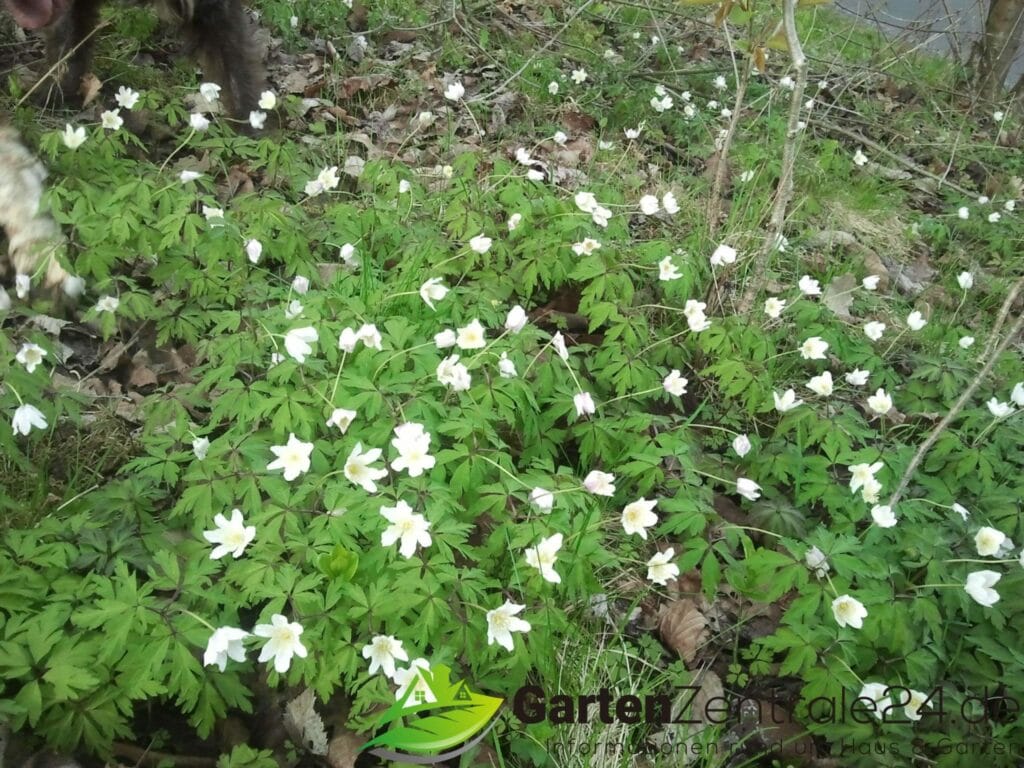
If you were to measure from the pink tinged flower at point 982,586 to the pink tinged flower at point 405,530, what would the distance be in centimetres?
143

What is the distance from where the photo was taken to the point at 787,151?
2.59m

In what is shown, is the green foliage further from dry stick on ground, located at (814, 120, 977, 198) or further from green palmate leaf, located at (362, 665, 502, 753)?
dry stick on ground, located at (814, 120, 977, 198)

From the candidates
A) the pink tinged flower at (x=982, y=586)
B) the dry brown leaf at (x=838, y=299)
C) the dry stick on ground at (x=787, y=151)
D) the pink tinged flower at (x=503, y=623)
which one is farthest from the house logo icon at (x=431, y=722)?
the dry brown leaf at (x=838, y=299)

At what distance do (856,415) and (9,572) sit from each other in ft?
8.29

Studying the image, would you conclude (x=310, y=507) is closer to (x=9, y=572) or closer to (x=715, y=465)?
(x=9, y=572)

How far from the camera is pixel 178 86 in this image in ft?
12.8

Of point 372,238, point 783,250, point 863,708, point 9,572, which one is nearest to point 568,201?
point 372,238

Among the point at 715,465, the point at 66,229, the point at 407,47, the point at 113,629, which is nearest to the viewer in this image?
the point at 113,629

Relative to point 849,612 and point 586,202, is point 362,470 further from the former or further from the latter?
point 586,202

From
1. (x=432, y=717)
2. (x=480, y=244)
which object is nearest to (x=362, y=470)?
(x=432, y=717)

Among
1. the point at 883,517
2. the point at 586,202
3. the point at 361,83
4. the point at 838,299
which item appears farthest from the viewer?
the point at 361,83

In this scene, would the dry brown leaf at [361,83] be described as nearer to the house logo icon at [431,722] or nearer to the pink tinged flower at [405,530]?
the pink tinged flower at [405,530]

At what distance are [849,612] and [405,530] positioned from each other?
115cm

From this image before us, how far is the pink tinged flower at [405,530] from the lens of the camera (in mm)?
1639
